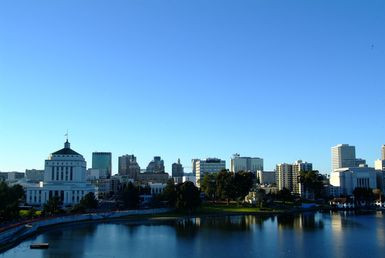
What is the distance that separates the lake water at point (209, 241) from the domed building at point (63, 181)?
44.2 metres

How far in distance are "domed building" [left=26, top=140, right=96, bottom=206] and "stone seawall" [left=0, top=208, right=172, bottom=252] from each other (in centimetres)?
2924

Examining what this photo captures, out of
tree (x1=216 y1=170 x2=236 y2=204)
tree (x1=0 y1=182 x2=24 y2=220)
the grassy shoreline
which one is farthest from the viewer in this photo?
tree (x1=216 y1=170 x2=236 y2=204)

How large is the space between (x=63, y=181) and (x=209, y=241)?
7756cm

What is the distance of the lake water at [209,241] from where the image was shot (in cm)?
5541

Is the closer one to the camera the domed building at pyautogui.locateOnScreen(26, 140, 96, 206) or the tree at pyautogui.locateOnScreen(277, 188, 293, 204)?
the domed building at pyautogui.locateOnScreen(26, 140, 96, 206)

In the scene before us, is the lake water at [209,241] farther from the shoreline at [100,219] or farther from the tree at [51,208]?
the tree at [51,208]

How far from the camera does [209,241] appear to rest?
65.2 meters

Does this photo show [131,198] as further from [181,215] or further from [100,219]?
[100,219]

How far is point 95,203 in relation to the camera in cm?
11469

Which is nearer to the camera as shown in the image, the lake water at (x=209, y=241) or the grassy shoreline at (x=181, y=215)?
the lake water at (x=209, y=241)

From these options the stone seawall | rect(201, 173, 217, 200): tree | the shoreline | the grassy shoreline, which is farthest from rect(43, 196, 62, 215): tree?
rect(201, 173, 217, 200): tree

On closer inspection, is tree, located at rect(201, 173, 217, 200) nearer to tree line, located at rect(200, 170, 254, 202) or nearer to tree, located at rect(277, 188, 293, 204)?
tree line, located at rect(200, 170, 254, 202)

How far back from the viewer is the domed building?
5113 inches

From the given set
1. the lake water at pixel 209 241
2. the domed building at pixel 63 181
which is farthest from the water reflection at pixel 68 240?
the domed building at pixel 63 181
